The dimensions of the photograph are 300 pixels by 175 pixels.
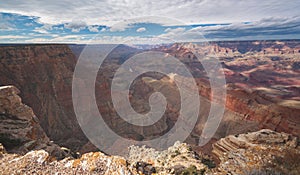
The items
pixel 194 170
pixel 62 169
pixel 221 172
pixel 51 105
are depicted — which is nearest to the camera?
pixel 62 169

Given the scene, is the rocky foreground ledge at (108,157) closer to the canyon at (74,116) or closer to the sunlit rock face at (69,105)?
the canyon at (74,116)

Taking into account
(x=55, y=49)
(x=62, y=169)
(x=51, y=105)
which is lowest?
(x=51, y=105)

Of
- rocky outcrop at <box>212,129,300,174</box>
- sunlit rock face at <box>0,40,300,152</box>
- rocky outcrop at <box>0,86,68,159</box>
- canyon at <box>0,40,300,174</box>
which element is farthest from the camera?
sunlit rock face at <box>0,40,300,152</box>

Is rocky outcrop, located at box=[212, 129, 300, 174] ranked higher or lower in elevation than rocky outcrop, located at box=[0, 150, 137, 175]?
lower

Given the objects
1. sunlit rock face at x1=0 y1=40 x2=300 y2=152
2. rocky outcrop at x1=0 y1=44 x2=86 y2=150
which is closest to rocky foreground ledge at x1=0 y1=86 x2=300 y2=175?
sunlit rock face at x1=0 y1=40 x2=300 y2=152

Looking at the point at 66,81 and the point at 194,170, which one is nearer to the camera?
the point at 194,170

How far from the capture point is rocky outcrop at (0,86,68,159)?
9.87 m

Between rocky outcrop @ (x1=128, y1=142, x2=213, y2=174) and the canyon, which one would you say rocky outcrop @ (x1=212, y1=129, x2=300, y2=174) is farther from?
rocky outcrop @ (x1=128, y1=142, x2=213, y2=174)

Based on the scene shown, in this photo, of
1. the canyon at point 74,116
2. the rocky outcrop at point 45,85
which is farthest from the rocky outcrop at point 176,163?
the rocky outcrop at point 45,85

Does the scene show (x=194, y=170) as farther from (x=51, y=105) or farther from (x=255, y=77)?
(x=255, y=77)

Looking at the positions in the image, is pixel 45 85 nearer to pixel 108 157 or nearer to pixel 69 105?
pixel 69 105

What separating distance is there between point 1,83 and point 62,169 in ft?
79.9

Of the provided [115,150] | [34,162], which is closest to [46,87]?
[115,150]

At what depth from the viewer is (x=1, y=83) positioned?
25.7 metres
